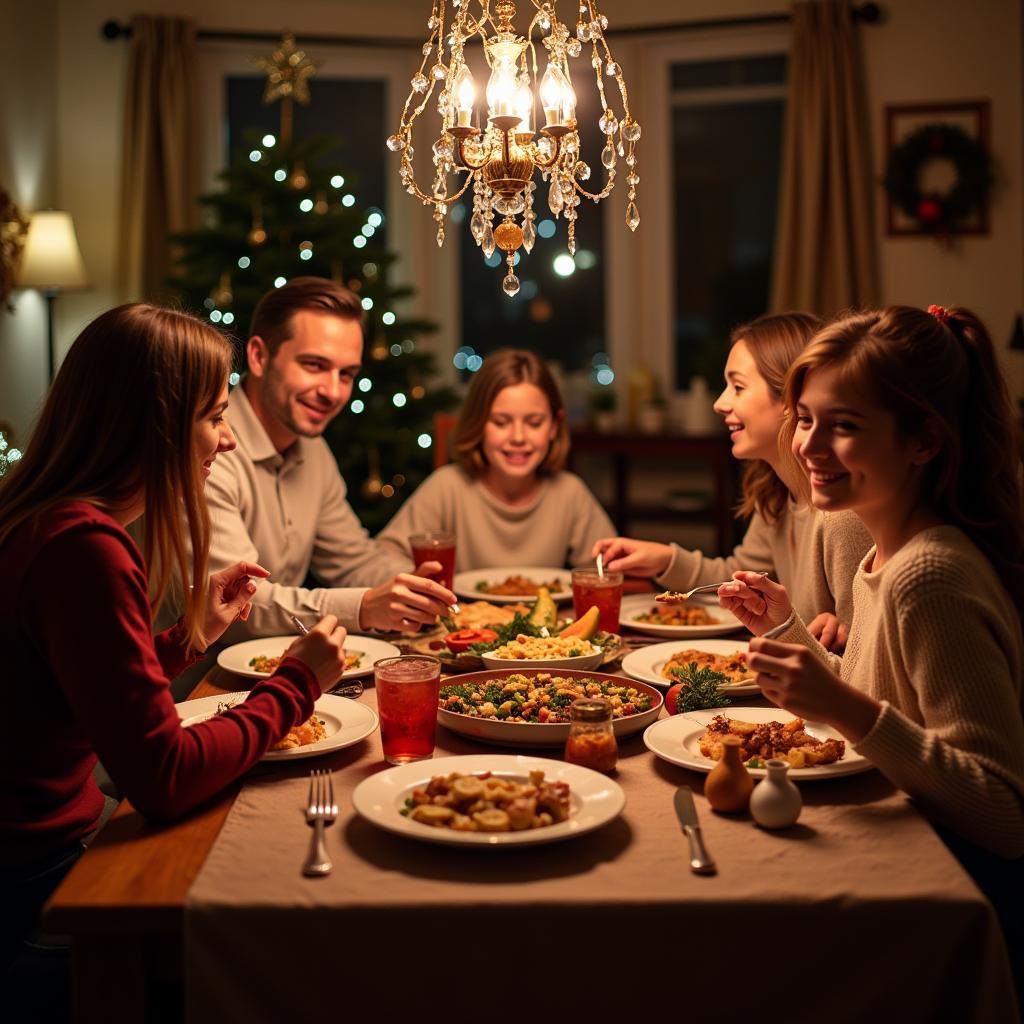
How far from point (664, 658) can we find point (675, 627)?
249mm

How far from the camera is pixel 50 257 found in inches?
195

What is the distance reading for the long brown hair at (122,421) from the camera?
5.19 feet

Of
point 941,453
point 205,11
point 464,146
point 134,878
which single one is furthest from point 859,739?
point 205,11

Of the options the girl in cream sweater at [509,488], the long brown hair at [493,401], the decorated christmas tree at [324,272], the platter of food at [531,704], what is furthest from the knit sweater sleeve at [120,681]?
the decorated christmas tree at [324,272]

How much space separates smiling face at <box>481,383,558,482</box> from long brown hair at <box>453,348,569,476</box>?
2cm

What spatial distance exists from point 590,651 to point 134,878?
0.97 metres

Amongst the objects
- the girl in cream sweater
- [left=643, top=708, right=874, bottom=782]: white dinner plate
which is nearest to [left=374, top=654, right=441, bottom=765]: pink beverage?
[left=643, top=708, right=874, bottom=782]: white dinner plate

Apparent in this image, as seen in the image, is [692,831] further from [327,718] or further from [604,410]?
[604,410]

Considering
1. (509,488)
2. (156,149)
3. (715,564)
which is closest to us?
(715,564)

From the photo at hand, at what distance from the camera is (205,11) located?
224 inches

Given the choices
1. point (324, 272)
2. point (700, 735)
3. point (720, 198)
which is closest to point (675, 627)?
point (700, 735)

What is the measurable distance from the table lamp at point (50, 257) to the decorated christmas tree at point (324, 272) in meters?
0.59

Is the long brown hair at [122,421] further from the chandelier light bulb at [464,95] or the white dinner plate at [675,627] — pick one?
the white dinner plate at [675,627]

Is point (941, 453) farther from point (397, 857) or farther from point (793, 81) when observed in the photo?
point (793, 81)
